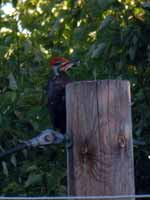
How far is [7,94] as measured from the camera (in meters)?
5.83

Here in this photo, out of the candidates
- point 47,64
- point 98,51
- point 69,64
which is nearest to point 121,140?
point 98,51

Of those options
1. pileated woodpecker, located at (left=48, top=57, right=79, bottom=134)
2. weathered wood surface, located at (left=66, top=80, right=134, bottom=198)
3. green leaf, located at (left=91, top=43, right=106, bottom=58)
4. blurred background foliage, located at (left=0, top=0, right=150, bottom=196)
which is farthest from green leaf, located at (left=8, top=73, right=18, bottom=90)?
weathered wood surface, located at (left=66, top=80, right=134, bottom=198)

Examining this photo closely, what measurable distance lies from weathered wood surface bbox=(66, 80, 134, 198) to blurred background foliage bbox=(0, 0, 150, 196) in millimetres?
1678

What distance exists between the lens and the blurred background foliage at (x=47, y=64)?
5.06m

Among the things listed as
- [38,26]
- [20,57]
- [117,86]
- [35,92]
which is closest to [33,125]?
[35,92]

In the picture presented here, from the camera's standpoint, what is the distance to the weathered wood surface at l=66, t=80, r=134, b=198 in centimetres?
316

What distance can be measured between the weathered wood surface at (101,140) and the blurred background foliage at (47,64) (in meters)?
1.68

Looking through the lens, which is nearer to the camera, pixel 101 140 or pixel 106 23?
pixel 101 140

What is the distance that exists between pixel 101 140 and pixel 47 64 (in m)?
3.30

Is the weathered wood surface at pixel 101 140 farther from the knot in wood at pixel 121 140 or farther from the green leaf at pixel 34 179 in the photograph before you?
the green leaf at pixel 34 179

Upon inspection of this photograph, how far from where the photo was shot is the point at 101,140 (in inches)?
124

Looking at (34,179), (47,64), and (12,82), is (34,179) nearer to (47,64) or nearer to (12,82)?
(12,82)

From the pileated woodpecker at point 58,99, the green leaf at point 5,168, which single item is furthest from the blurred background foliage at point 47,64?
the pileated woodpecker at point 58,99

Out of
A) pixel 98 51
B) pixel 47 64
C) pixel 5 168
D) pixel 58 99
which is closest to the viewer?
pixel 58 99
